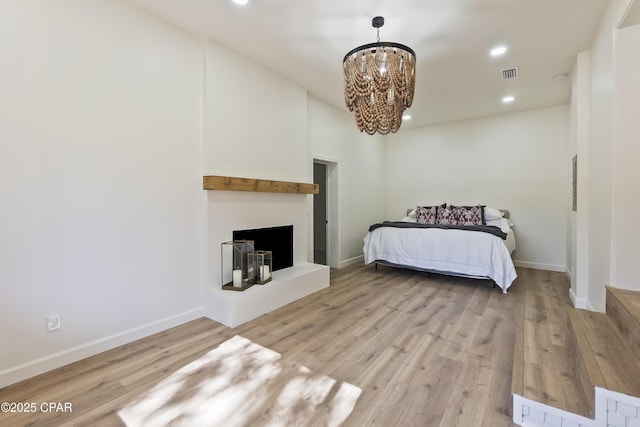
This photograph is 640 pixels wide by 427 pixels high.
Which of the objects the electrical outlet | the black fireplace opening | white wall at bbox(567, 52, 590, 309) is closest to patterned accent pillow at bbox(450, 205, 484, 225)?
white wall at bbox(567, 52, 590, 309)

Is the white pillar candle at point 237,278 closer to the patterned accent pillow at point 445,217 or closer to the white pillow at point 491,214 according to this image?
the patterned accent pillow at point 445,217

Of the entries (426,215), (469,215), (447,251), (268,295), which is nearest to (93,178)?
(268,295)

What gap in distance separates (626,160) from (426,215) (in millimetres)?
3406

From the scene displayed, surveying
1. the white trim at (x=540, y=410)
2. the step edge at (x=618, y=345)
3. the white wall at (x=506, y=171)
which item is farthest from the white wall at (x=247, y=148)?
the white wall at (x=506, y=171)

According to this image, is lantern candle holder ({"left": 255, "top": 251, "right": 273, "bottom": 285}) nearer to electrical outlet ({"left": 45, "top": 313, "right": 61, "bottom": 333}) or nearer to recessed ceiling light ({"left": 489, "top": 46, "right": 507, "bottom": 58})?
electrical outlet ({"left": 45, "top": 313, "right": 61, "bottom": 333})

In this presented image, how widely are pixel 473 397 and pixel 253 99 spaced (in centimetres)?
349

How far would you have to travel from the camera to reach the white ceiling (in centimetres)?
246

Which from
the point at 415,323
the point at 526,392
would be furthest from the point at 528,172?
the point at 526,392

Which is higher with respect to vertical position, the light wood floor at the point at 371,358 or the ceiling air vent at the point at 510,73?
the ceiling air vent at the point at 510,73

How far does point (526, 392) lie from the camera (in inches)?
62.1

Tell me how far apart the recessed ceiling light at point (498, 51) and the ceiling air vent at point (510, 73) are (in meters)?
0.50

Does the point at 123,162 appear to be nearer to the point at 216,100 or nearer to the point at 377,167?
the point at 216,100

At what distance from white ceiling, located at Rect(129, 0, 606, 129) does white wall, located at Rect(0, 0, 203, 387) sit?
536 mm

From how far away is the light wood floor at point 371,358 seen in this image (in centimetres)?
167
